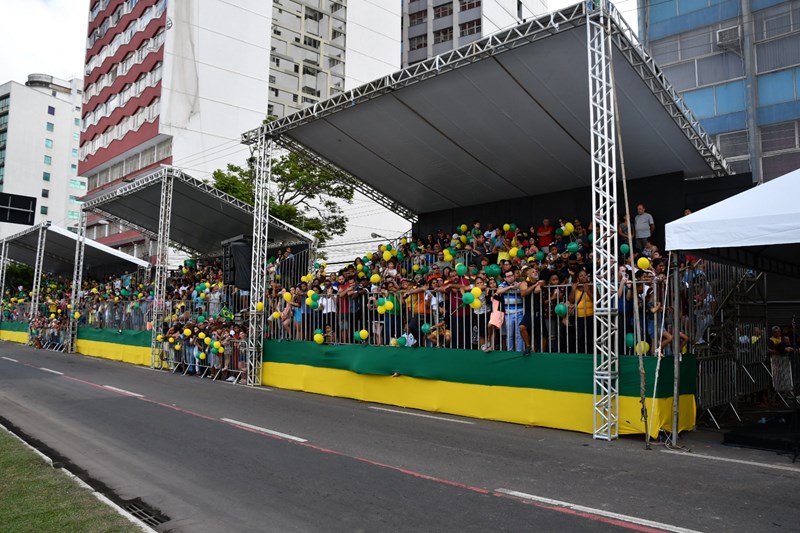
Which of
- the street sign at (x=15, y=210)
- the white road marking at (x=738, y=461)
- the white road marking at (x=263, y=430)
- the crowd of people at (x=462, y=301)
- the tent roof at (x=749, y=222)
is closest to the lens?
the white road marking at (x=738, y=461)

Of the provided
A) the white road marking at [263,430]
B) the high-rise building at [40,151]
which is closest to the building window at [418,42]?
the high-rise building at [40,151]

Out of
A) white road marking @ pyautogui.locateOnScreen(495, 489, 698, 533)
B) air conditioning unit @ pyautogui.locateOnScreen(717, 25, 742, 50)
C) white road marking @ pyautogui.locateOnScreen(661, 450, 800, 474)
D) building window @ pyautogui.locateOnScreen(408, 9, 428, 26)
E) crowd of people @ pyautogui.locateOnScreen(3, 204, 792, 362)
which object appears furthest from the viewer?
building window @ pyautogui.locateOnScreen(408, 9, 428, 26)

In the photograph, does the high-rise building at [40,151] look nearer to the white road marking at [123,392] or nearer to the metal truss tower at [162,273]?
the metal truss tower at [162,273]

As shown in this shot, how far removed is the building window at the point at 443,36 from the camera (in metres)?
68.2

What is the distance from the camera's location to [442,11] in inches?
2731

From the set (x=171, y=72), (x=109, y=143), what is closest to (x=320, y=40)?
(x=171, y=72)

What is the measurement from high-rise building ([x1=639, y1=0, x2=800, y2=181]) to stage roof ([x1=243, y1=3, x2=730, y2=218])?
12079mm

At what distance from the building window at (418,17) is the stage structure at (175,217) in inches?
2052

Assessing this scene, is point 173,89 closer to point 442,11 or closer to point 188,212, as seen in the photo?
point 188,212

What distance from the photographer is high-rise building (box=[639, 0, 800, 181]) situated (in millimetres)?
24984

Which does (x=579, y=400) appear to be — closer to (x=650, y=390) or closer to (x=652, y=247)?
(x=650, y=390)

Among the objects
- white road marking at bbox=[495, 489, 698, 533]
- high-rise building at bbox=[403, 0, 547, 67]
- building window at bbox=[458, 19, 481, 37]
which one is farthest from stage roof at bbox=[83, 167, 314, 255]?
building window at bbox=[458, 19, 481, 37]

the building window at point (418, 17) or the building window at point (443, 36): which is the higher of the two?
the building window at point (418, 17)

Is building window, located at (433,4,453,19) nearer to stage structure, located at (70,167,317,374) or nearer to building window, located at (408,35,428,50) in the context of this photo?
building window, located at (408,35,428,50)
